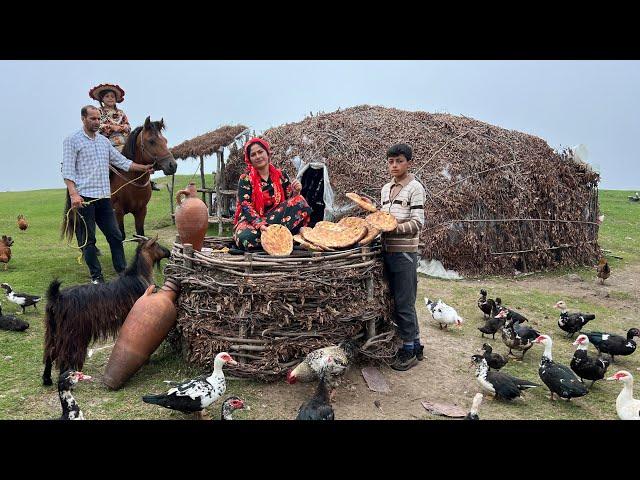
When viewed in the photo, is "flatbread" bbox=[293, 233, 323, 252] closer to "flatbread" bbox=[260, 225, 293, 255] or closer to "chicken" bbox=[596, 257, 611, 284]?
"flatbread" bbox=[260, 225, 293, 255]

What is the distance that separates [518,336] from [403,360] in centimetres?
163

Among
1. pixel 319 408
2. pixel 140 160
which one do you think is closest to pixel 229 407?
pixel 319 408

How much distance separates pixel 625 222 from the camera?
755 inches

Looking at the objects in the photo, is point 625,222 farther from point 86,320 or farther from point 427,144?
point 86,320

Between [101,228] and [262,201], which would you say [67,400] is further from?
[101,228]

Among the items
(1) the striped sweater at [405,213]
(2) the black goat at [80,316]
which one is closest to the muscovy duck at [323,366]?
(1) the striped sweater at [405,213]

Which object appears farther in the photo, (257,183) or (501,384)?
(257,183)

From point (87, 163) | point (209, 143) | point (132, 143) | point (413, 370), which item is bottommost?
point (413, 370)

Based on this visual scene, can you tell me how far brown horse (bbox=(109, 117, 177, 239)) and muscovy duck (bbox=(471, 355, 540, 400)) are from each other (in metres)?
6.24

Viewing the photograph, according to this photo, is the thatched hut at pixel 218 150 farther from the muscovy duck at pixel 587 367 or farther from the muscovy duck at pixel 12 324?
the muscovy duck at pixel 587 367

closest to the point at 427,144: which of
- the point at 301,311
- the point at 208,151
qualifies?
the point at 208,151

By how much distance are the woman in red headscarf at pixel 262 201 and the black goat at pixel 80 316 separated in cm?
140

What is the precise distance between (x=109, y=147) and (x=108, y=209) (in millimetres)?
978

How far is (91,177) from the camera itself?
7.15 m
